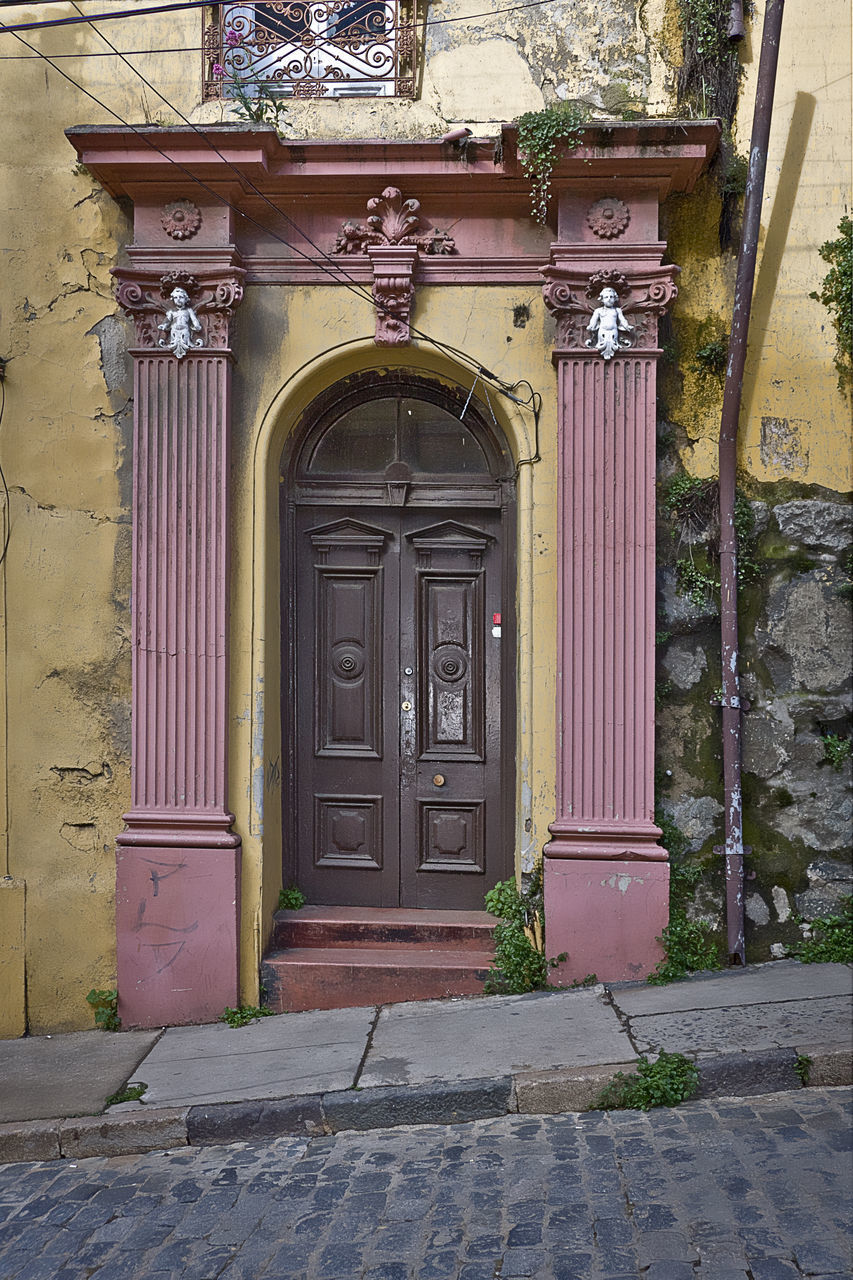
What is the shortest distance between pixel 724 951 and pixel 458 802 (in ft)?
5.68

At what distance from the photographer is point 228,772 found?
5.75m

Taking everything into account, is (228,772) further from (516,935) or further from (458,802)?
(516,935)

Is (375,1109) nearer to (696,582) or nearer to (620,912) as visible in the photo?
(620,912)

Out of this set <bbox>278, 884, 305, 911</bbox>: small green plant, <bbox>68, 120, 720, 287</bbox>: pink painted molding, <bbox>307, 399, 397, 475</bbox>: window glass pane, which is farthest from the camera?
<bbox>307, 399, 397, 475</bbox>: window glass pane

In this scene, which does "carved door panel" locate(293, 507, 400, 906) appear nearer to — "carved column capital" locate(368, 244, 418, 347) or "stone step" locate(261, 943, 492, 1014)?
"stone step" locate(261, 943, 492, 1014)

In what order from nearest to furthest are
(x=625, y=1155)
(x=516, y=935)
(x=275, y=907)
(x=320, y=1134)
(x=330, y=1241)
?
(x=330, y=1241), (x=625, y=1155), (x=320, y=1134), (x=516, y=935), (x=275, y=907)

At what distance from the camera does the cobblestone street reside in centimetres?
333

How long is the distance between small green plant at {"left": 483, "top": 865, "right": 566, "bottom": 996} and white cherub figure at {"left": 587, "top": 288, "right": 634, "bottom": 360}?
9.55 feet

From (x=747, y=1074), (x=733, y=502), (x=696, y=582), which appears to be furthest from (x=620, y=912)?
(x=733, y=502)

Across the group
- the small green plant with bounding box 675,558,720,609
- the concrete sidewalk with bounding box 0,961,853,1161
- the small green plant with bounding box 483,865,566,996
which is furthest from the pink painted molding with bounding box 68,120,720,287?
the concrete sidewalk with bounding box 0,961,853,1161

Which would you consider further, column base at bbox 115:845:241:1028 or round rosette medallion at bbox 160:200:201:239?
round rosette medallion at bbox 160:200:201:239

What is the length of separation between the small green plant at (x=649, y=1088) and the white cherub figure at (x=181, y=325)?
433cm

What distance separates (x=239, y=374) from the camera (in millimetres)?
5855

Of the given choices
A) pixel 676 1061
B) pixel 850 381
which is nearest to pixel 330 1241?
pixel 676 1061
